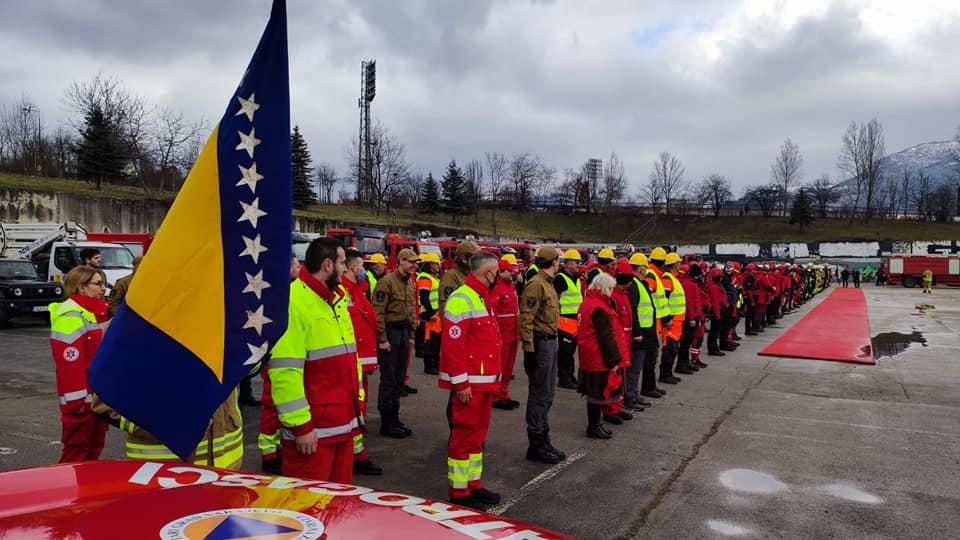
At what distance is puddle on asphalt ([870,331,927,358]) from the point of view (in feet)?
45.5

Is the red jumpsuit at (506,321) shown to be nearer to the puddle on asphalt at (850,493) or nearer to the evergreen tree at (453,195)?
the puddle on asphalt at (850,493)

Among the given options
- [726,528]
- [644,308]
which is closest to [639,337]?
[644,308]

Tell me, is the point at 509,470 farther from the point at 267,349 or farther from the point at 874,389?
the point at 874,389

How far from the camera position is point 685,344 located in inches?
440

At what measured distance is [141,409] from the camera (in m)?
2.68

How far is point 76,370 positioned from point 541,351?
4.13 meters

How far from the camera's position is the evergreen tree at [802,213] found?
7212cm

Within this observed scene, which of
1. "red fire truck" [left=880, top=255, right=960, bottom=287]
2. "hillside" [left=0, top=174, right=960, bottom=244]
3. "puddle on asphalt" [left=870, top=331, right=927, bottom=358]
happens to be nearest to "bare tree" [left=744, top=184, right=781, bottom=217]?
"hillside" [left=0, top=174, right=960, bottom=244]

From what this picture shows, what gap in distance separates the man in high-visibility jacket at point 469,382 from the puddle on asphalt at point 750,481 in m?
2.18

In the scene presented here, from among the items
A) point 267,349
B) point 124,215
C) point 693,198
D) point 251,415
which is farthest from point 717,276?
point 693,198

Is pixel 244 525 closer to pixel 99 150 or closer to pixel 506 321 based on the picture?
pixel 506 321

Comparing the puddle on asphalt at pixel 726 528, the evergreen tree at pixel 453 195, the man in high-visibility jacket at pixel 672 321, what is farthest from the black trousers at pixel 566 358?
the evergreen tree at pixel 453 195

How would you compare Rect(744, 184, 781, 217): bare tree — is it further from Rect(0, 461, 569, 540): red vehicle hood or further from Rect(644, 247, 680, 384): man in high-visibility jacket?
Rect(0, 461, 569, 540): red vehicle hood

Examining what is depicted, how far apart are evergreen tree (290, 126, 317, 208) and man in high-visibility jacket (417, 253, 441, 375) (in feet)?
144
